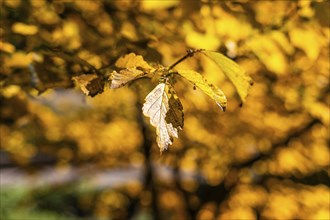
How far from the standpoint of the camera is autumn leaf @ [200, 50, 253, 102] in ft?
3.64

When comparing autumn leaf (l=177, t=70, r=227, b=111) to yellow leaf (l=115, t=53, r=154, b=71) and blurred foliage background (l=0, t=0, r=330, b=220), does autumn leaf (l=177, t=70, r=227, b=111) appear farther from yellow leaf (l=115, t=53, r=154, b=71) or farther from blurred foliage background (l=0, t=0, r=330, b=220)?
blurred foliage background (l=0, t=0, r=330, b=220)

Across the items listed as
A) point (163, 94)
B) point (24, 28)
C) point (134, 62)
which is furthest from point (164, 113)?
point (24, 28)

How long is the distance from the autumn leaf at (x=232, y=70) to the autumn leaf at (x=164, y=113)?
132 mm

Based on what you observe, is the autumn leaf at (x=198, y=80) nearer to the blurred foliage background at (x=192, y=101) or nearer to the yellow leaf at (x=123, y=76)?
the yellow leaf at (x=123, y=76)

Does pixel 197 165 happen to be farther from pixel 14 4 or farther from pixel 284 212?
pixel 14 4

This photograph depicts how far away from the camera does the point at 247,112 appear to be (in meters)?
3.02

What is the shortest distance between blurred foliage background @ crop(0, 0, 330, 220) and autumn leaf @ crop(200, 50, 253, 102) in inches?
13.4

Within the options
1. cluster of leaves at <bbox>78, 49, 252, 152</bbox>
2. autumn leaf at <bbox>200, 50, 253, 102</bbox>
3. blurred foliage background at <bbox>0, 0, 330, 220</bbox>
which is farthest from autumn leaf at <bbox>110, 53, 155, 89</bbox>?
blurred foliage background at <bbox>0, 0, 330, 220</bbox>

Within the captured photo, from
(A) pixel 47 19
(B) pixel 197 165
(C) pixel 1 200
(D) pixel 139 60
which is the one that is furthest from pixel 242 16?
(C) pixel 1 200

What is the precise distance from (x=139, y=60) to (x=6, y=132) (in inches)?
113

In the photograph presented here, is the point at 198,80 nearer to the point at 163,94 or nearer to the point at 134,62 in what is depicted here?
the point at 163,94

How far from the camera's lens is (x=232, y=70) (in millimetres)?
1200

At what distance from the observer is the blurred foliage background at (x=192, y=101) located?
192cm

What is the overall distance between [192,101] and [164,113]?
1.90 metres
